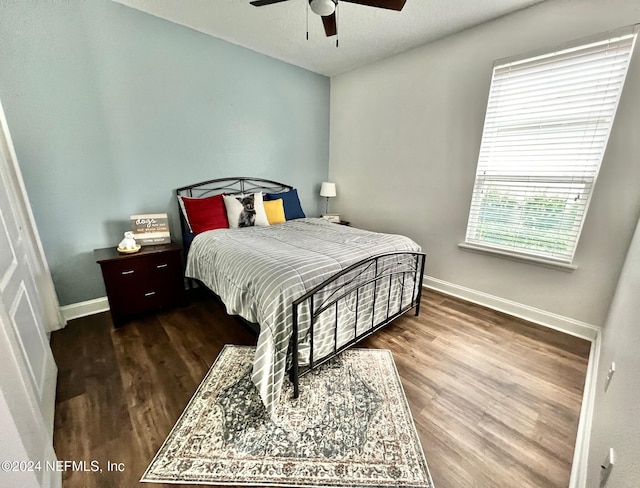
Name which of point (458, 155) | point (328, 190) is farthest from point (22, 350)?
point (458, 155)

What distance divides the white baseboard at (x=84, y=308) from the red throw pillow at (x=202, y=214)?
1.13 m

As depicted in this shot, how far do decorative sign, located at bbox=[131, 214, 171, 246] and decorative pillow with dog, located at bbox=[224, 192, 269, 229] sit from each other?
641 millimetres

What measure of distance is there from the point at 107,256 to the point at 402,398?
260 centimetres

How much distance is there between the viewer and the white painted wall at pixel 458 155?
199cm

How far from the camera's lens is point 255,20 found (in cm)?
253

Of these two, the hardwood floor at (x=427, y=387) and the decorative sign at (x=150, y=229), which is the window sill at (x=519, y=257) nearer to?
the hardwood floor at (x=427, y=387)

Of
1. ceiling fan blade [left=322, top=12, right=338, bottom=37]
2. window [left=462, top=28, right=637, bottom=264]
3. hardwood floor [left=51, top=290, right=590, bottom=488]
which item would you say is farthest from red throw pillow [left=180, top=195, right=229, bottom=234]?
window [left=462, top=28, right=637, bottom=264]

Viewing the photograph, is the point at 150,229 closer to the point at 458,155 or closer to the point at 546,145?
the point at 458,155

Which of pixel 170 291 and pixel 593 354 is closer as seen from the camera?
pixel 593 354

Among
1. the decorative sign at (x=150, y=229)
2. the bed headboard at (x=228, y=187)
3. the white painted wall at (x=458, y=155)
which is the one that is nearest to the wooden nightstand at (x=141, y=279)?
the decorative sign at (x=150, y=229)

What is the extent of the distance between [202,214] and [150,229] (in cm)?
50

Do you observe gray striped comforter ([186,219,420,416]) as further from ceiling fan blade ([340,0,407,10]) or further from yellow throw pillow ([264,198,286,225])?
ceiling fan blade ([340,0,407,10])

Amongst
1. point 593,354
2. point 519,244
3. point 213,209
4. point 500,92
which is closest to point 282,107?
point 213,209

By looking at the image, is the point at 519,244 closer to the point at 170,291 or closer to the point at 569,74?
the point at 569,74
